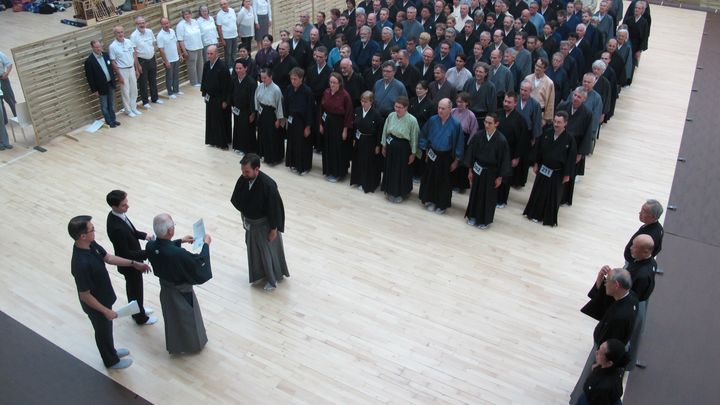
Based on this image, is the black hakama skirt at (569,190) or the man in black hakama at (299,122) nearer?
the black hakama skirt at (569,190)

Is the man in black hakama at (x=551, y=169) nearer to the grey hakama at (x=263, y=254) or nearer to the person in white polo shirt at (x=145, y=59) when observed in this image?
the grey hakama at (x=263, y=254)

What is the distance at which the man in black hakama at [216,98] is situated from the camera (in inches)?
357

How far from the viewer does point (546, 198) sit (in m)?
7.52

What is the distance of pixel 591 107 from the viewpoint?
8.20 meters

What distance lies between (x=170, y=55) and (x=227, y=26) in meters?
1.65

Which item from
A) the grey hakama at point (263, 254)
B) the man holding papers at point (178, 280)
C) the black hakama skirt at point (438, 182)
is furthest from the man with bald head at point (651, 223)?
the man holding papers at point (178, 280)

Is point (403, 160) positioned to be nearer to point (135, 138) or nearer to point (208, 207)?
point (208, 207)

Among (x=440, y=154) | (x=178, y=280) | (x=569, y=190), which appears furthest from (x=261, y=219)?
(x=569, y=190)

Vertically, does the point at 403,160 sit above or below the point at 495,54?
below

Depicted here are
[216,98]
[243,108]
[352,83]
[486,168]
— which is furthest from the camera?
[216,98]

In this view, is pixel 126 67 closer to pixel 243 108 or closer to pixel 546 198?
Result: pixel 243 108

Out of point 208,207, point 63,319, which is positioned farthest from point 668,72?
point 63,319

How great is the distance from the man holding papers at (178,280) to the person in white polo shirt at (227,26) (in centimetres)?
783

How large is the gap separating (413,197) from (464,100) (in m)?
1.48
